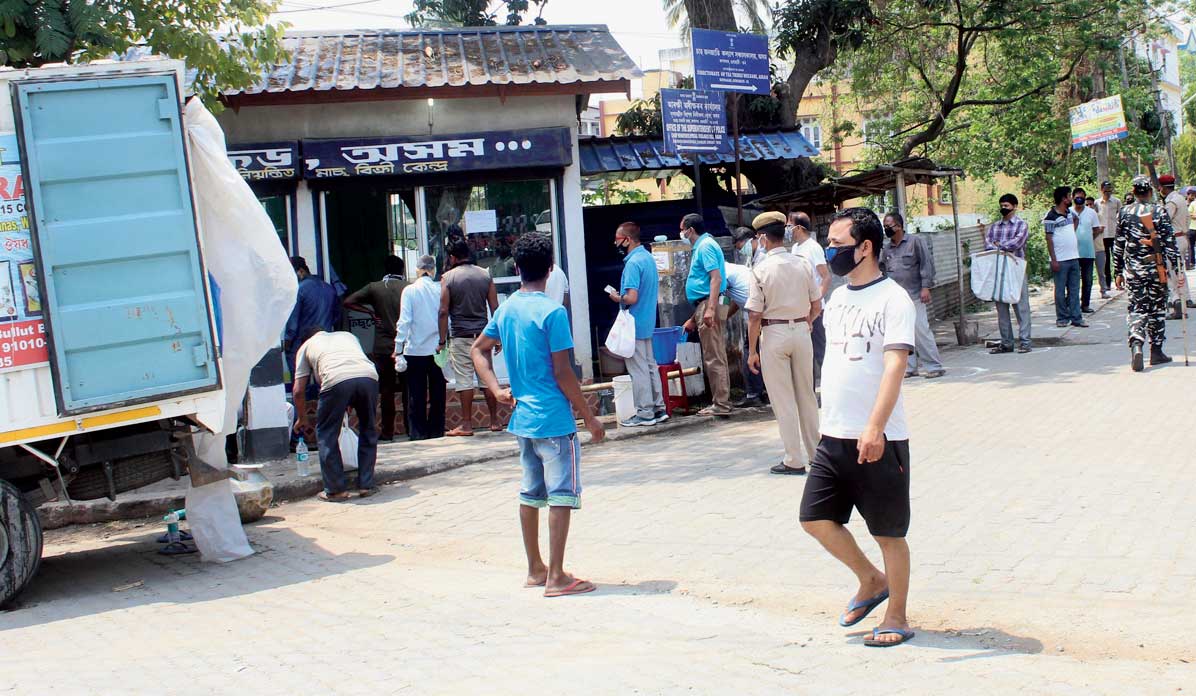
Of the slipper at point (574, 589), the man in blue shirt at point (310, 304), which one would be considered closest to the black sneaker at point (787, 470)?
the slipper at point (574, 589)

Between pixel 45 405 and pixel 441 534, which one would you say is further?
pixel 441 534

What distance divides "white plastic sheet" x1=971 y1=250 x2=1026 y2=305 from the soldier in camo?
4.84ft

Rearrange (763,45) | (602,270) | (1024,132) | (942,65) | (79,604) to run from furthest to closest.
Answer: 1. (1024,132)
2. (942,65)
3. (602,270)
4. (763,45)
5. (79,604)

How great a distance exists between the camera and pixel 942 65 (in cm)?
2455

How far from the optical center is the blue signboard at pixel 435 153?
1340 cm

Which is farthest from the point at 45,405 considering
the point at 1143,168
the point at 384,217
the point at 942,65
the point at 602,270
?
the point at 1143,168

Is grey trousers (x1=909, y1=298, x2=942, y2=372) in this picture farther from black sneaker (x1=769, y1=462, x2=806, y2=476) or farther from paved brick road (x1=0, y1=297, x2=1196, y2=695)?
black sneaker (x1=769, y1=462, x2=806, y2=476)

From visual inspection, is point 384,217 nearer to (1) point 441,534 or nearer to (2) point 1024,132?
(1) point 441,534

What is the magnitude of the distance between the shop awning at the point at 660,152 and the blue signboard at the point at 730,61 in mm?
2544

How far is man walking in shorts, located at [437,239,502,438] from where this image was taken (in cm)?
1127

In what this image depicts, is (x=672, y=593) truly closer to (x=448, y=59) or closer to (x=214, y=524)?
(x=214, y=524)

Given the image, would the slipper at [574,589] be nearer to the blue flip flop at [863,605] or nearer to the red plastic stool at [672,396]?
the blue flip flop at [863,605]

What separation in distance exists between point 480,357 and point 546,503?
0.85 m

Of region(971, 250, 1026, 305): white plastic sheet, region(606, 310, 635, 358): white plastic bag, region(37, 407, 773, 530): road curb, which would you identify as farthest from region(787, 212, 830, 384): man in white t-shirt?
region(971, 250, 1026, 305): white plastic sheet
